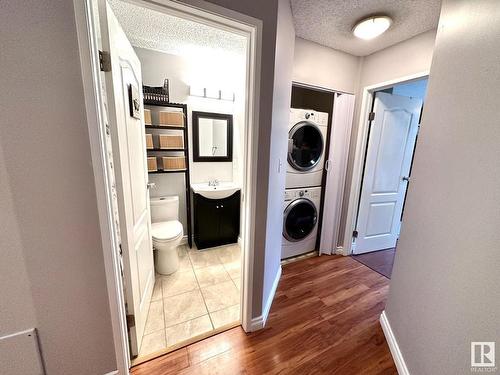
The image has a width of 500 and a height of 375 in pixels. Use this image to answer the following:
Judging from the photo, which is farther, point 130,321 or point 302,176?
point 302,176

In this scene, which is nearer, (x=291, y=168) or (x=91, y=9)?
(x=91, y=9)

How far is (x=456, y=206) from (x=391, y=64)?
66.5 inches

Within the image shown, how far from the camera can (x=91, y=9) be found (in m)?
0.80

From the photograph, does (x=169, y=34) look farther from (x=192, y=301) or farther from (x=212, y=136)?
(x=192, y=301)

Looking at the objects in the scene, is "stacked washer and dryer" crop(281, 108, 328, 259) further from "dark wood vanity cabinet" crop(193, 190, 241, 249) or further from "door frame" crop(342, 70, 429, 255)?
"dark wood vanity cabinet" crop(193, 190, 241, 249)

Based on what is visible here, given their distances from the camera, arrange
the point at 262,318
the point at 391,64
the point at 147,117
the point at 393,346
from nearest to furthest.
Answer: the point at 393,346
the point at 262,318
the point at 391,64
the point at 147,117

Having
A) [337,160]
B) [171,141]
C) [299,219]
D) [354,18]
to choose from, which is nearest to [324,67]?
[354,18]

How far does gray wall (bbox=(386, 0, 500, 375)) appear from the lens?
77 cm

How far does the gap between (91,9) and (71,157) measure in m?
0.61

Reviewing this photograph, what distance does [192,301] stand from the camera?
5.67 feet

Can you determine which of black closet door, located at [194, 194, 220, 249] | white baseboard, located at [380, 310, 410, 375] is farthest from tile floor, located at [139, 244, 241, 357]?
white baseboard, located at [380, 310, 410, 375]

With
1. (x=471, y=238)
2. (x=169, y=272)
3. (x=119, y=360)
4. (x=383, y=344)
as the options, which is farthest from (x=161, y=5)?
(x=383, y=344)

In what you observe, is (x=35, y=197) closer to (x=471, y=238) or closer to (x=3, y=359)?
(x=3, y=359)

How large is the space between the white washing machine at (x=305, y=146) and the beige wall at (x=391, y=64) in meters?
0.37
